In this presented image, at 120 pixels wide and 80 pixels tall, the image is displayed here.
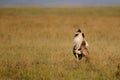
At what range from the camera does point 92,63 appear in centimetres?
1253

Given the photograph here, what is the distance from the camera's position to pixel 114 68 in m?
11.5

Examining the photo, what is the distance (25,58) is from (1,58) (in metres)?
0.90

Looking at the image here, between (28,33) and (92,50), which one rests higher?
(28,33)

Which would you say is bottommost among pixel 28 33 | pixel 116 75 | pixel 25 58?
pixel 116 75

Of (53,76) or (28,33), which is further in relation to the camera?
(28,33)

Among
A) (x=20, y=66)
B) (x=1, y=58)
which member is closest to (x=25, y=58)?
(x=1, y=58)

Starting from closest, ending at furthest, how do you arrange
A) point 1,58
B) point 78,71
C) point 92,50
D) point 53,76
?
1. point 53,76
2. point 78,71
3. point 1,58
4. point 92,50

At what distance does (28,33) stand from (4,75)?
14079mm

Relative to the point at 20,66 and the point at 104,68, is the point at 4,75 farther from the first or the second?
the point at 104,68

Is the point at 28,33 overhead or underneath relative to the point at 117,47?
overhead

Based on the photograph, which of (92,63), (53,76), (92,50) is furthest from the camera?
(92,50)

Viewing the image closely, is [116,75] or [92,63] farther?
[92,63]

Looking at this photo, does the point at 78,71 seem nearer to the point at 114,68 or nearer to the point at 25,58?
the point at 114,68

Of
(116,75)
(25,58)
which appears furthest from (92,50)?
(116,75)
